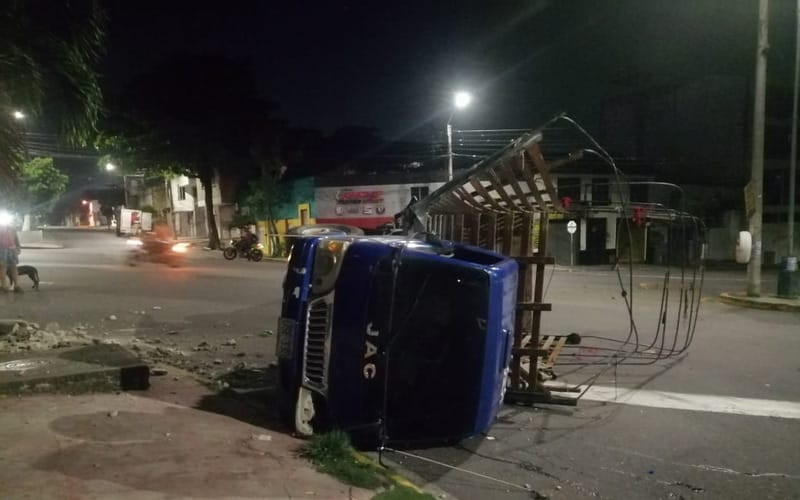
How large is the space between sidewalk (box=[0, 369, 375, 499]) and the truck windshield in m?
0.95

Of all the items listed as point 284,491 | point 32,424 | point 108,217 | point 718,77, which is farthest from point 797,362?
point 108,217

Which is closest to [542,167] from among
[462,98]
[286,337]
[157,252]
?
[286,337]

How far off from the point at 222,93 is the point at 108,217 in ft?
174

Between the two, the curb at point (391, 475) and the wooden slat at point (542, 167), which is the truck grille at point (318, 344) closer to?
→ the curb at point (391, 475)

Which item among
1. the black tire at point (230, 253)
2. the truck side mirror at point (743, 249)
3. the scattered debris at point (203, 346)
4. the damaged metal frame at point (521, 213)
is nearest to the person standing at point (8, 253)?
the scattered debris at point (203, 346)

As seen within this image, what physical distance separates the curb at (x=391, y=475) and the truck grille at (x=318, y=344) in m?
0.55

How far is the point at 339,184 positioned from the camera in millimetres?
34406

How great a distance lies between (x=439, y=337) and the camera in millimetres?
4711

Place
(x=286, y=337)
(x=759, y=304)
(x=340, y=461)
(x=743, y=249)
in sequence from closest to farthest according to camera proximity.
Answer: (x=340, y=461) → (x=286, y=337) → (x=743, y=249) → (x=759, y=304)

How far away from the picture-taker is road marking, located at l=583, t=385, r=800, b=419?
21.4 ft

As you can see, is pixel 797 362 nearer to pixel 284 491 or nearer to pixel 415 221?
pixel 415 221

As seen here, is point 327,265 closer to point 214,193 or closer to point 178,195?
point 214,193

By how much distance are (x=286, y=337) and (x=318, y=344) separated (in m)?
0.33

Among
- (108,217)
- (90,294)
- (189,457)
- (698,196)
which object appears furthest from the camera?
(108,217)
